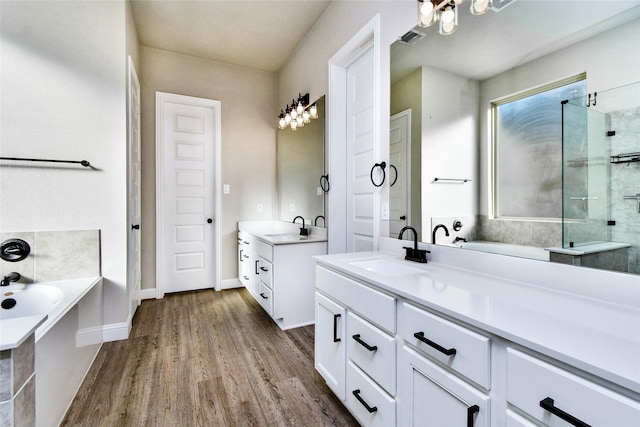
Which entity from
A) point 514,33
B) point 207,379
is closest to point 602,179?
point 514,33

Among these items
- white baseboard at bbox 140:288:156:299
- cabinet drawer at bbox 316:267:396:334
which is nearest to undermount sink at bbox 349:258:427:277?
cabinet drawer at bbox 316:267:396:334

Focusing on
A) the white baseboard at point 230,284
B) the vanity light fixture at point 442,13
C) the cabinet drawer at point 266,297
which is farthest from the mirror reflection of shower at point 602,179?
the white baseboard at point 230,284

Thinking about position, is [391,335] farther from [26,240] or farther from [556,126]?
[26,240]

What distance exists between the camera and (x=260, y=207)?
3896 millimetres

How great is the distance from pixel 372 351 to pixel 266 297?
1596 mm

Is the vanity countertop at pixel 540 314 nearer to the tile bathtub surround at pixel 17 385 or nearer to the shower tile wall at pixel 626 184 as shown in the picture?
the shower tile wall at pixel 626 184

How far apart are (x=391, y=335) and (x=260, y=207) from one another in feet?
9.94

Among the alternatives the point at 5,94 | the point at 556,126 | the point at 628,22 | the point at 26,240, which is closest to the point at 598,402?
the point at 556,126

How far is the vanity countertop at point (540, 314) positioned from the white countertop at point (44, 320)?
122 cm

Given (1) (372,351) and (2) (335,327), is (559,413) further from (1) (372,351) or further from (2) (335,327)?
(2) (335,327)

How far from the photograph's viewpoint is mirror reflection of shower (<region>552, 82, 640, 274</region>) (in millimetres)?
912

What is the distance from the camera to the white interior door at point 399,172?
1.79 m

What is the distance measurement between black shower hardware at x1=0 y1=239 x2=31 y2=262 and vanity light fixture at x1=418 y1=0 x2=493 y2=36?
2.94m

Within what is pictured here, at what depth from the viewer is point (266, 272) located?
2.61 meters
